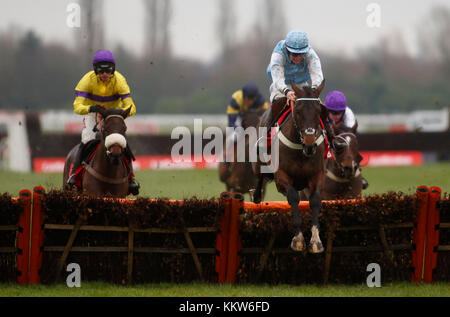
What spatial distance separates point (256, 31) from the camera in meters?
31.3

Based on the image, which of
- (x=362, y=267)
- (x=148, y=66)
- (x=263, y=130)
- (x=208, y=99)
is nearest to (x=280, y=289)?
(x=362, y=267)

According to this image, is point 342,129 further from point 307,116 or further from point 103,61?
point 103,61

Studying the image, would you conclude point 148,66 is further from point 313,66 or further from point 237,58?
point 313,66

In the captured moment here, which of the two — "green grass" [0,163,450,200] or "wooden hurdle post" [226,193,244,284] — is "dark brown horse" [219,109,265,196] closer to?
"green grass" [0,163,450,200]

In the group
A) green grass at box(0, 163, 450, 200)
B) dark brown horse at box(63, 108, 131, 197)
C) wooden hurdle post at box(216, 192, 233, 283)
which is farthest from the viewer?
green grass at box(0, 163, 450, 200)

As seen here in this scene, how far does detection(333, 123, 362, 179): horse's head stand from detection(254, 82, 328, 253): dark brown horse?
3.76 feet

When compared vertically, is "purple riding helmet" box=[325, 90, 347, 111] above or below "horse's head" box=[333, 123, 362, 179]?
above

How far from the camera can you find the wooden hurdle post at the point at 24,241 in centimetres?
581

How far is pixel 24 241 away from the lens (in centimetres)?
581

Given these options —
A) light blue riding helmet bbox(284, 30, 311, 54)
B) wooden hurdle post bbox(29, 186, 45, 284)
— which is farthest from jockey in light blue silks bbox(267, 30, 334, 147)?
wooden hurdle post bbox(29, 186, 45, 284)

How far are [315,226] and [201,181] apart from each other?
10717 millimetres

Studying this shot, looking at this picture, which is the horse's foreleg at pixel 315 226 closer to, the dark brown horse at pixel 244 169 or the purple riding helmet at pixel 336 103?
the purple riding helmet at pixel 336 103

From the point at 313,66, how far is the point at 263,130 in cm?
94

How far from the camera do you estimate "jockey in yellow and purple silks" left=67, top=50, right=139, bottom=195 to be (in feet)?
25.2
